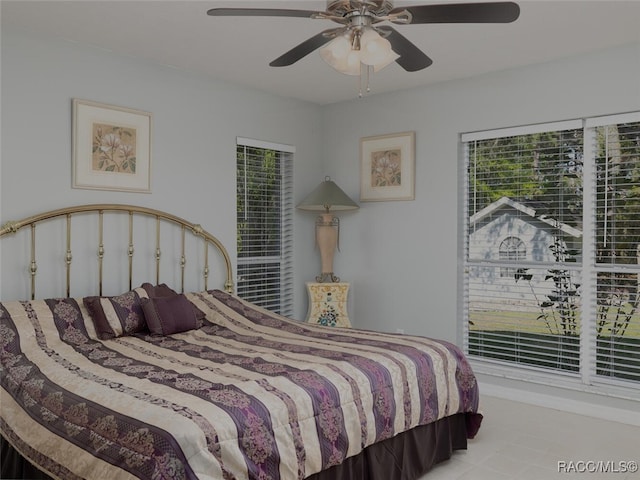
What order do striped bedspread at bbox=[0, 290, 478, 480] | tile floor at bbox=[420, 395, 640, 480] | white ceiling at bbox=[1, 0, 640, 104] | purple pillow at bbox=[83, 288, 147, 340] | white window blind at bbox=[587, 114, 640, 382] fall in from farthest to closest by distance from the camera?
white window blind at bbox=[587, 114, 640, 382], purple pillow at bbox=[83, 288, 147, 340], white ceiling at bbox=[1, 0, 640, 104], tile floor at bbox=[420, 395, 640, 480], striped bedspread at bbox=[0, 290, 478, 480]

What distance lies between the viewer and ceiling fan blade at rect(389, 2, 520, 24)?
2.21 metres

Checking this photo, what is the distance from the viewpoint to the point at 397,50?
9.06 ft

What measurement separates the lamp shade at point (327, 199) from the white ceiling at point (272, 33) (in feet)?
3.32

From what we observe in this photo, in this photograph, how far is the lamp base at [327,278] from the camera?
16.7 feet

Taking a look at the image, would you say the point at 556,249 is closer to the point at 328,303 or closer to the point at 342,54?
the point at 328,303

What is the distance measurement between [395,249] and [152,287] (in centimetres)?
217

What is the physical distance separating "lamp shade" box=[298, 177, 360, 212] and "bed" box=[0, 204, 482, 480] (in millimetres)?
1267

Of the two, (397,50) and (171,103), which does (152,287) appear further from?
(397,50)

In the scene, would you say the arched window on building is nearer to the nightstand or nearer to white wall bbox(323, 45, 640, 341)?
white wall bbox(323, 45, 640, 341)

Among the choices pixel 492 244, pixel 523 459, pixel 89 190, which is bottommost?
pixel 523 459

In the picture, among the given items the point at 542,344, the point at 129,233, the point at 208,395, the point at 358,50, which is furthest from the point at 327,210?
the point at 208,395

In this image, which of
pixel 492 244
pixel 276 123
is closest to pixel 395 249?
pixel 492 244

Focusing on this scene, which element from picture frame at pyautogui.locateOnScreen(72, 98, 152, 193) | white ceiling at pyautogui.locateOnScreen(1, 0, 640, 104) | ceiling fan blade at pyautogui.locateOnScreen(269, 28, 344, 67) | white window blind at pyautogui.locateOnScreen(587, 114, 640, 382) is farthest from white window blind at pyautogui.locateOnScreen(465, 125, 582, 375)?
picture frame at pyautogui.locateOnScreen(72, 98, 152, 193)

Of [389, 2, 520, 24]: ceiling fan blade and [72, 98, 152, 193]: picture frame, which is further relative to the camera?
[72, 98, 152, 193]: picture frame
